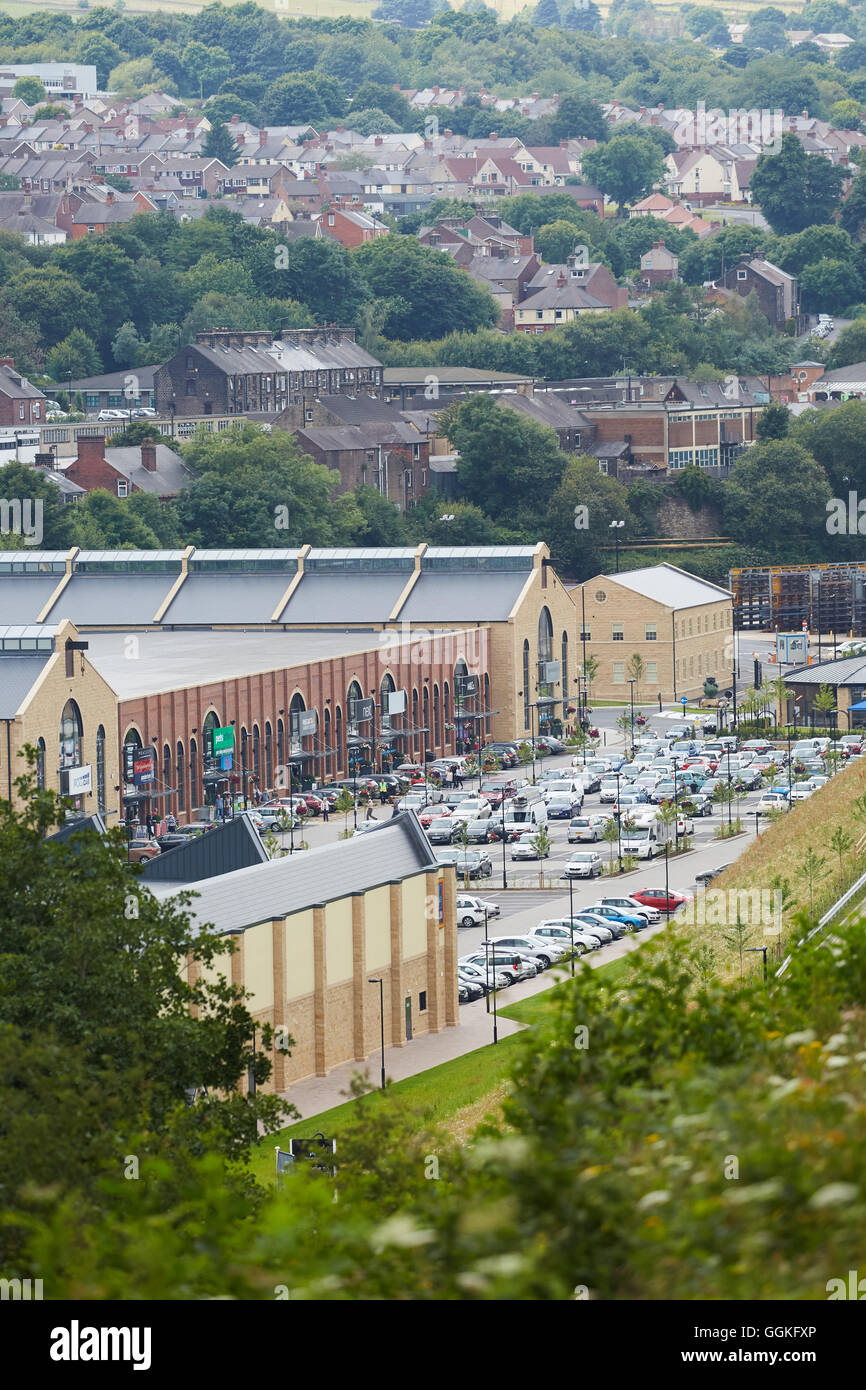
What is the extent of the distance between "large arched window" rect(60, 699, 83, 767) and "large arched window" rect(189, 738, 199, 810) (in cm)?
580

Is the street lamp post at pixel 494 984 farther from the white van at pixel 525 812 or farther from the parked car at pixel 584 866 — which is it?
the white van at pixel 525 812

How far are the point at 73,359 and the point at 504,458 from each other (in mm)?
31654

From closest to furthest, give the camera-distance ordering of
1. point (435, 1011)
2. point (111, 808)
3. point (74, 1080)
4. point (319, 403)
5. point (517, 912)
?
point (74, 1080) → point (435, 1011) → point (517, 912) → point (111, 808) → point (319, 403)

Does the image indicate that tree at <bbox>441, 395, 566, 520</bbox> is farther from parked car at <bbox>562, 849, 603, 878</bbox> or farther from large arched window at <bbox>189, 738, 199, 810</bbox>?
parked car at <bbox>562, 849, 603, 878</bbox>

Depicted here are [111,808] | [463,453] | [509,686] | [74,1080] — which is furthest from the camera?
[463,453]

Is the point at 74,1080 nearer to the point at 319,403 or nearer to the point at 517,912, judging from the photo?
the point at 517,912

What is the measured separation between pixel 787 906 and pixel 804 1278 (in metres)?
32.2

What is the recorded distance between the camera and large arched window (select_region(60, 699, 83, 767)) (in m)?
73.6

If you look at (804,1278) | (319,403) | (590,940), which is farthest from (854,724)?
(804,1278)

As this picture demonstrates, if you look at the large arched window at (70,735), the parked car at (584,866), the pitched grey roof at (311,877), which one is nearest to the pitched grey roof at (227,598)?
the large arched window at (70,735)

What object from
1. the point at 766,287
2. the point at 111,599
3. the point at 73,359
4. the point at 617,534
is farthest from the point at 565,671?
the point at 766,287

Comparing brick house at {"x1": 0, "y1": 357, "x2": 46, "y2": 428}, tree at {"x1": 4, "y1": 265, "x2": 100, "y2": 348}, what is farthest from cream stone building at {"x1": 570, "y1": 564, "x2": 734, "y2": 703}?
tree at {"x1": 4, "y1": 265, "x2": 100, "y2": 348}

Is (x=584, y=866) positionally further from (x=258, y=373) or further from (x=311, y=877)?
(x=258, y=373)

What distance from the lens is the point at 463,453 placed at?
136000 mm
